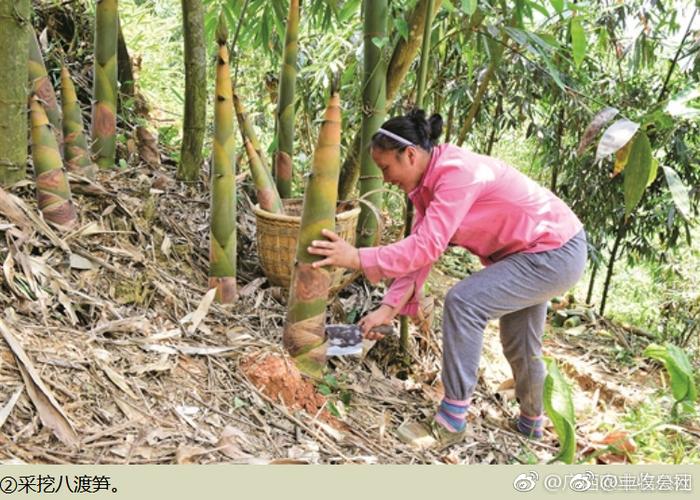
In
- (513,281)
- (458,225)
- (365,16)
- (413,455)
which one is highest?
(365,16)

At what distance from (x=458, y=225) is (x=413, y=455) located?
0.75 m

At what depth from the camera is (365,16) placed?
2641mm

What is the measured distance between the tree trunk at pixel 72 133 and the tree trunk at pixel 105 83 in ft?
0.65

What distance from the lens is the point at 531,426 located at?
2.43 metres

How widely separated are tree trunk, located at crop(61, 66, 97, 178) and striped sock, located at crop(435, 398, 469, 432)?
1.73 meters

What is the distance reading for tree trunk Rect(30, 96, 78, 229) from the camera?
2254 millimetres

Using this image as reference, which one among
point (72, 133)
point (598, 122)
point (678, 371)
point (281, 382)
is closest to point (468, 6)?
point (598, 122)

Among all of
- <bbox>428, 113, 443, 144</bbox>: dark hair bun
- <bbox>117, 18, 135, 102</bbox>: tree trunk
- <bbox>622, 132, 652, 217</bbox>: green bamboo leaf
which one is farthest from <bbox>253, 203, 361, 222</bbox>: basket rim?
<bbox>117, 18, 135, 102</bbox>: tree trunk

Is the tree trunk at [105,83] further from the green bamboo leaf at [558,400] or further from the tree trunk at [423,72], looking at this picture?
the green bamboo leaf at [558,400]

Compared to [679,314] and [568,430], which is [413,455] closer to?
[568,430]

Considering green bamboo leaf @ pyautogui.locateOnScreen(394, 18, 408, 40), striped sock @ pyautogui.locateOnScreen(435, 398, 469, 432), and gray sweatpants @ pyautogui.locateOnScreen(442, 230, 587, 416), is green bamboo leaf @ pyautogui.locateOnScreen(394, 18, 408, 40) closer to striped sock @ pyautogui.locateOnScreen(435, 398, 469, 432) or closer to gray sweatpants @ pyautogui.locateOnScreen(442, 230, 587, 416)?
gray sweatpants @ pyautogui.locateOnScreen(442, 230, 587, 416)

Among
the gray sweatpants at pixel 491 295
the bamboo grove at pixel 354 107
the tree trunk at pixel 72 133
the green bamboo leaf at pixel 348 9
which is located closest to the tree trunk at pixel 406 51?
the bamboo grove at pixel 354 107

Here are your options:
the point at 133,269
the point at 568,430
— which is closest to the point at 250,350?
the point at 133,269

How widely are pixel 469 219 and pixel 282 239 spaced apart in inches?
35.1
